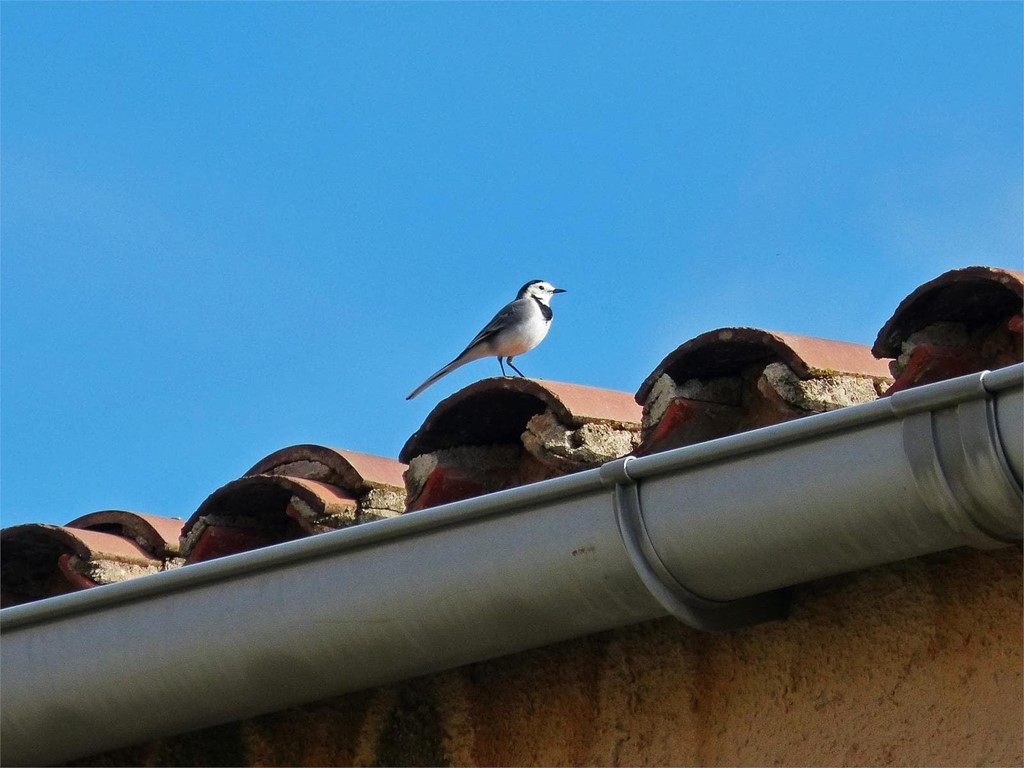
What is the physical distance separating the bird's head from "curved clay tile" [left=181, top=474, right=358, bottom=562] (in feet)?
16.5

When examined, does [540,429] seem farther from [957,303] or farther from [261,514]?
[957,303]

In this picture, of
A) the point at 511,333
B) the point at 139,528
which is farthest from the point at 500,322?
the point at 139,528

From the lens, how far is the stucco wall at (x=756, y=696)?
316 centimetres

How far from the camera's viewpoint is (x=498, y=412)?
3.95m

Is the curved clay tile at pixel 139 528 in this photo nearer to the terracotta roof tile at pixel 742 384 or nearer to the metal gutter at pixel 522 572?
the metal gutter at pixel 522 572

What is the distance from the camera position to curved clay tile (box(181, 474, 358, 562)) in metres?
4.02

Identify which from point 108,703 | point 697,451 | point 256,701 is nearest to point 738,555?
point 697,451

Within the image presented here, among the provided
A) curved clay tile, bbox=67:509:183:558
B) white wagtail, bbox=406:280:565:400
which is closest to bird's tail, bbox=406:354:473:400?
white wagtail, bbox=406:280:565:400

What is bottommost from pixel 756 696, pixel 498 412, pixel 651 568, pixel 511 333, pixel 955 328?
pixel 756 696

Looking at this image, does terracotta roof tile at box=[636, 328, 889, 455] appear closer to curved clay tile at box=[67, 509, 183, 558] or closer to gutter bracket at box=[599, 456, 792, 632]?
gutter bracket at box=[599, 456, 792, 632]

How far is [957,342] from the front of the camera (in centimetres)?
341

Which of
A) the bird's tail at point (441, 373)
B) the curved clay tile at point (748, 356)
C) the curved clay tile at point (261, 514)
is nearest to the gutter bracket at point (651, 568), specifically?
the curved clay tile at point (748, 356)

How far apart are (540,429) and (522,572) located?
1.97ft

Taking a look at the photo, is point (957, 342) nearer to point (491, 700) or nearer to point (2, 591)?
point (491, 700)
